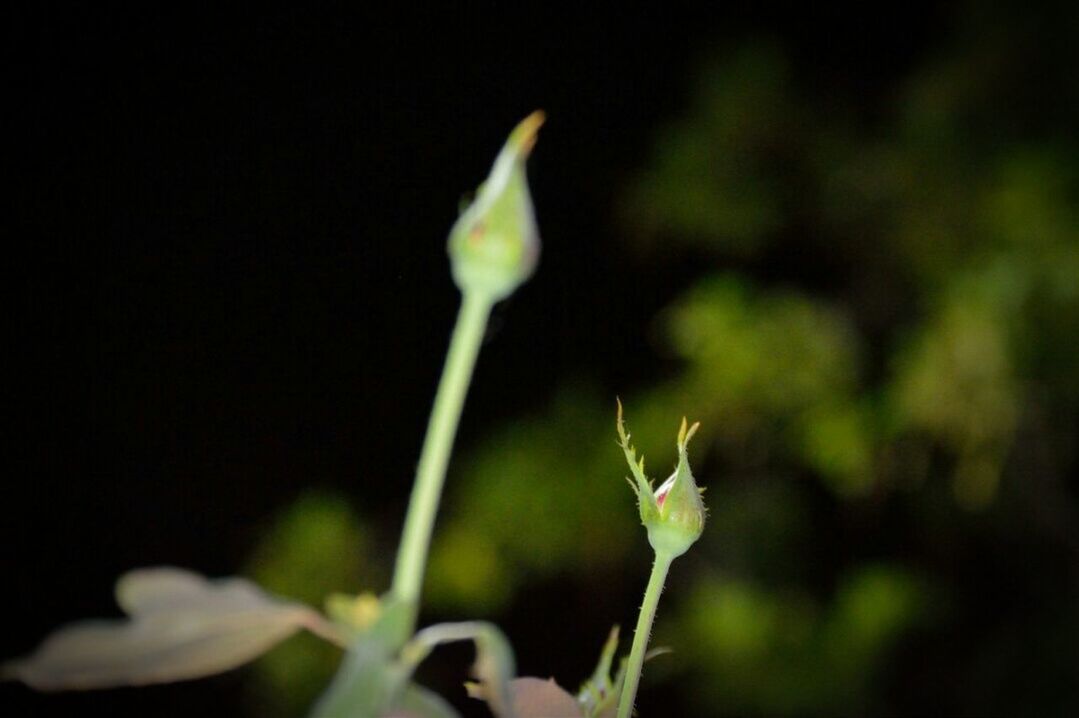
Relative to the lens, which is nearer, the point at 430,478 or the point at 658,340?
the point at 430,478

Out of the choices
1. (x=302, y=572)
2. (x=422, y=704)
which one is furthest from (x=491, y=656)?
(x=302, y=572)

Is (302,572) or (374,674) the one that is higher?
(302,572)

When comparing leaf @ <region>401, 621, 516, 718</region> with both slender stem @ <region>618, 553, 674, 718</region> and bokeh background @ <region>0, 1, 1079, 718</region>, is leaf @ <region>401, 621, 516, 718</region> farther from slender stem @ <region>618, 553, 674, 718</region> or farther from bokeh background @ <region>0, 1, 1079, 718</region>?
bokeh background @ <region>0, 1, 1079, 718</region>

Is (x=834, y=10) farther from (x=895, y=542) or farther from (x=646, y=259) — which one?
(x=895, y=542)

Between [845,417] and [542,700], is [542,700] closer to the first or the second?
[542,700]

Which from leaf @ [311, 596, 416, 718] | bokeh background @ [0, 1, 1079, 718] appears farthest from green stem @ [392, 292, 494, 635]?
bokeh background @ [0, 1, 1079, 718]

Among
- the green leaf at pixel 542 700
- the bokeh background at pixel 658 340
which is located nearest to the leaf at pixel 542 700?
the green leaf at pixel 542 700
